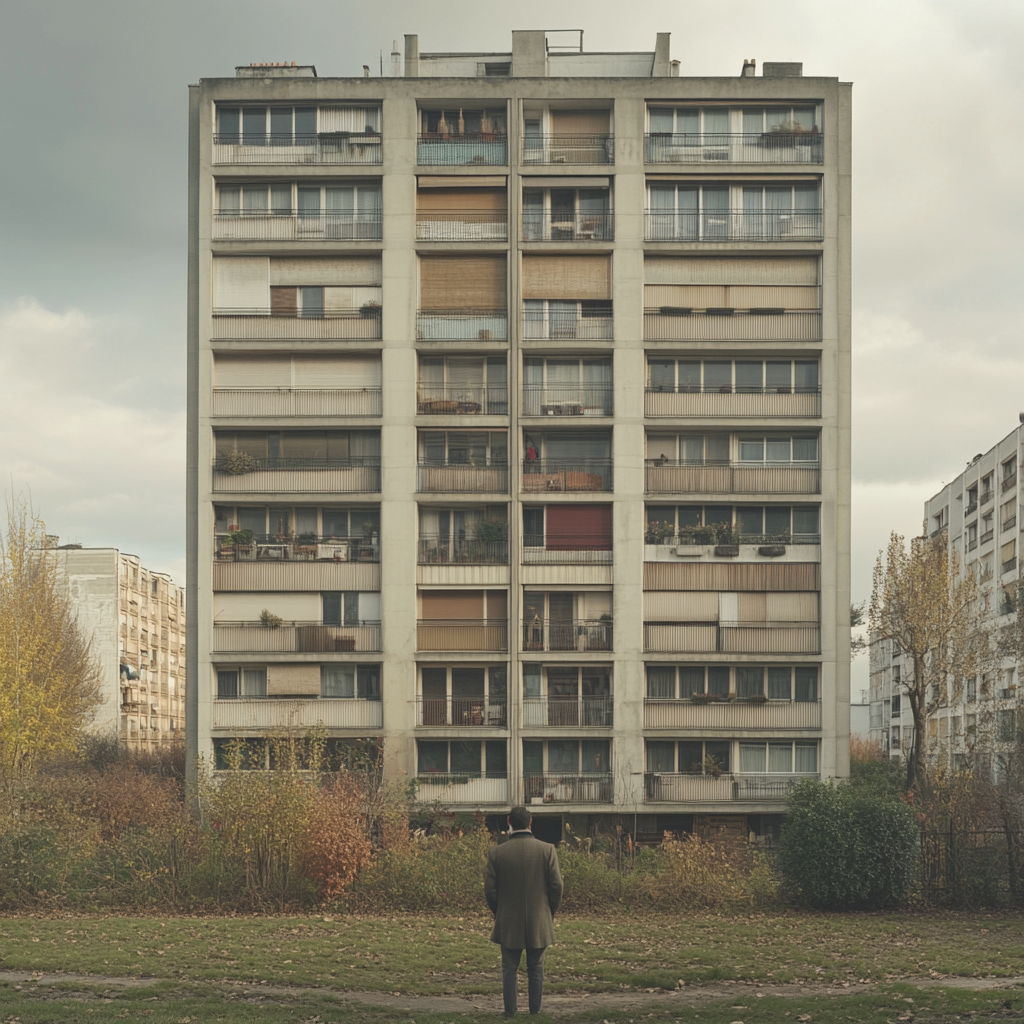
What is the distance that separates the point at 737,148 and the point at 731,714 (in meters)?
20.3

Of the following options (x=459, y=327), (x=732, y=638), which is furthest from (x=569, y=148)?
(x=732, y=638)

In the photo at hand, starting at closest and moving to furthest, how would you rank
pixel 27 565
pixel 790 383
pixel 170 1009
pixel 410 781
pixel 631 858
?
1. pixel 170 1009
2. pixel 631 858
3. pixel 410 781
4. pixel 790 383
5. pixel 27 565

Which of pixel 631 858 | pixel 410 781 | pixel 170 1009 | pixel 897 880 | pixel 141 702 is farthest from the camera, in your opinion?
pixel 141 702

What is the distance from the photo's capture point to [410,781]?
128 ft

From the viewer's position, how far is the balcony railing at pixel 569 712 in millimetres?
40062

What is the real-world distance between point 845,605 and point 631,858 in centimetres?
1725

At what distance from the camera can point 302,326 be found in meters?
41.3

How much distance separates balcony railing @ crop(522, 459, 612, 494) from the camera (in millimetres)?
41062

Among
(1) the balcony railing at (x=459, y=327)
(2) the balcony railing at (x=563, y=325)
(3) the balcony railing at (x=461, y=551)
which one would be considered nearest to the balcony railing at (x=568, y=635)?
(3) the balcony railing at (x=461, y=551)

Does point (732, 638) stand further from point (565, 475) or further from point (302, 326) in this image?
point (302, 326)

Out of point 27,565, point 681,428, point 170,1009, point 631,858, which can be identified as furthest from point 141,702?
point 170,1009

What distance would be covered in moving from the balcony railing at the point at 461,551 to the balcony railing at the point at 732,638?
572 cm

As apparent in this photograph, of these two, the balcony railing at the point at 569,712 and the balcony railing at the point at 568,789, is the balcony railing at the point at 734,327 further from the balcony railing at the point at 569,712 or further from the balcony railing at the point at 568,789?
the balcony railing at the point at 568,789

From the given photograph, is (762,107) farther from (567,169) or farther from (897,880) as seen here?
(897,880)
